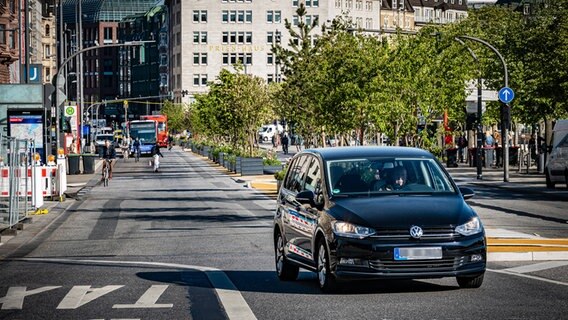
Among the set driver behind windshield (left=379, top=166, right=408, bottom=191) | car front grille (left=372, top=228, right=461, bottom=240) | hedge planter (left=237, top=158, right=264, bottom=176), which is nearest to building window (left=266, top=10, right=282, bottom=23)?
hedge planter (left=237, top=158, right=264, bottom=176)

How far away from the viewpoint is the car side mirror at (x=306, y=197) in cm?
1520

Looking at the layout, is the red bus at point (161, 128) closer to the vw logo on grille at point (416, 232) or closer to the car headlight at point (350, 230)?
the car headlight at point (350, 230)

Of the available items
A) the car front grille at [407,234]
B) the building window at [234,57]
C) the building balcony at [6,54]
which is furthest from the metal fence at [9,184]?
the building window at [234,57]

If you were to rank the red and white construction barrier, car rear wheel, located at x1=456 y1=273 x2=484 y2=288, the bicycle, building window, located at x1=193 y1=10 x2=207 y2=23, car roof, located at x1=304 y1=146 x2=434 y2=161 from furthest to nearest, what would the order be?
building window, located at x1=193 y1=10 x2=207 y2=23
the bicycle
the red and white construction barrier
car roof, located at x1=304 y1=146 x2=434 y2=161
car rear wheel, located at x1=456 y1=273 x2=484 y2=288

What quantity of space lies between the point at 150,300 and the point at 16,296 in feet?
5.31

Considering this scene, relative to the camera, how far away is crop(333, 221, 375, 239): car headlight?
14109 mm

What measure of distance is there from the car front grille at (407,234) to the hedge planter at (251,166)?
5111 centimetres

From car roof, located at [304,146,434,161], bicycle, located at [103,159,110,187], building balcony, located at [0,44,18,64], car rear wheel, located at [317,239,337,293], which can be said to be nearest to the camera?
car rear wheel, located at [317,239,337,293]

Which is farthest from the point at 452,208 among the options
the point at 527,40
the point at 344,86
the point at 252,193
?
the point at 527,40

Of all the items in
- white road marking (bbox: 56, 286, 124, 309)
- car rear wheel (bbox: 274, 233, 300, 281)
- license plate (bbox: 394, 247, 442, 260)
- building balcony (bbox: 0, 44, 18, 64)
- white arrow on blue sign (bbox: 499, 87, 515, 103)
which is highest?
building balcony (bbox: 0, 44, 18, 64)

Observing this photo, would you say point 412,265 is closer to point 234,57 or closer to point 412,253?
point 412,253

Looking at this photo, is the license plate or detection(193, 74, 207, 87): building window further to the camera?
detection(193, 74, 207, 87): building window

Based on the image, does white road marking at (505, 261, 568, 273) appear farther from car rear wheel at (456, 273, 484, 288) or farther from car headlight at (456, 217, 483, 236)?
car headlight at (456, 217, 483, 236)

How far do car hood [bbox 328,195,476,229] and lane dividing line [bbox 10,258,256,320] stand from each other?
139 cm
